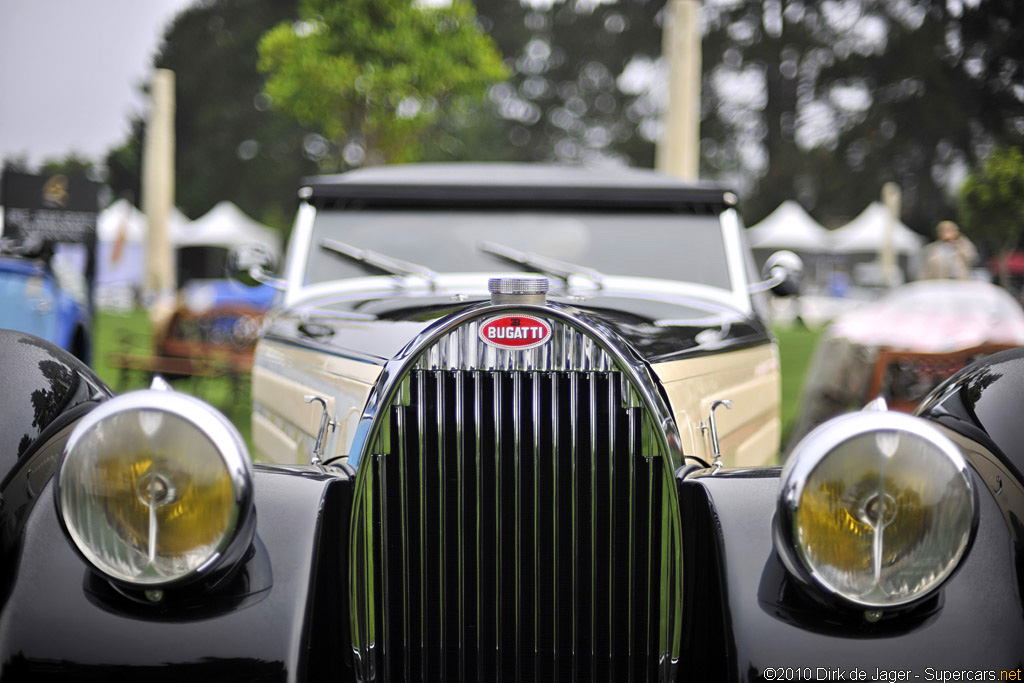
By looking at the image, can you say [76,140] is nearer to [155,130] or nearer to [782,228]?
[155,130]

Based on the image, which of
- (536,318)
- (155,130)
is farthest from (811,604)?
(155,130)

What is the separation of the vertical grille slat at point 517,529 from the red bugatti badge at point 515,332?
0.07 feet

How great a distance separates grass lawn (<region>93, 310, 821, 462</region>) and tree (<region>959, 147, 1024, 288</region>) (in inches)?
125

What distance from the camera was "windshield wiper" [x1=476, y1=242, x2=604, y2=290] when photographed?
266cm

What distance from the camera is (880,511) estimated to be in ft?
4.73

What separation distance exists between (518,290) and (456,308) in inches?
8.9

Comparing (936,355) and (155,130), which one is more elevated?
(155,130)

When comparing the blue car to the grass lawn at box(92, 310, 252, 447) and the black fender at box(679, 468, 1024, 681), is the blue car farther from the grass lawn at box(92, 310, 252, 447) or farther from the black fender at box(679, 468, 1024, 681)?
the black fender at box(679, 468, 1024, 681)

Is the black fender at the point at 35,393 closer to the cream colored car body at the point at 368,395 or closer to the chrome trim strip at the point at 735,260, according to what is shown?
the cream colored car body at the point at 368,395

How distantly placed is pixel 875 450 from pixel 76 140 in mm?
7019

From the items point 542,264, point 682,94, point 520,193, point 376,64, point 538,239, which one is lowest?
point 542,264

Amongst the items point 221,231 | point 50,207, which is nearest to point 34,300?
point 50,207

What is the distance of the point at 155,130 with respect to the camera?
11.0 m

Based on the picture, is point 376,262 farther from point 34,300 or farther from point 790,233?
point 790,233
